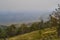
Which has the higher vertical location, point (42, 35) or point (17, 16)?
point (17, 16)

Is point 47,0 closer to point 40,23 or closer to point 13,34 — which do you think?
point 40,23

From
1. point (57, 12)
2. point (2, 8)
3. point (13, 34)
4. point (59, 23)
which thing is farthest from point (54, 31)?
point (2, 8)

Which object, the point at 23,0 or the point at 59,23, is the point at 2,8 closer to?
the point at 23,0

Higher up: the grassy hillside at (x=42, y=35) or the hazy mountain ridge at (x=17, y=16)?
the hazy mountain ridge at (x=17, y=16)

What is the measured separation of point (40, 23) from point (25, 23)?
175mm

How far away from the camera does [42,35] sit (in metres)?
1.24

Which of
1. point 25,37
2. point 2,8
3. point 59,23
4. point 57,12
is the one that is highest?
point 2,8

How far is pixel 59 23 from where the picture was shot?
124 centimetres

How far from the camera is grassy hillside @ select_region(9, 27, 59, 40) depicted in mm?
1211

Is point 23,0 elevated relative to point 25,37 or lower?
elevated

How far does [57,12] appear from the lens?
1260mm

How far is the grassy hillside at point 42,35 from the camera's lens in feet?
3.97

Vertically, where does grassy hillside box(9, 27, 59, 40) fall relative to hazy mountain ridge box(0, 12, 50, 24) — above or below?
below

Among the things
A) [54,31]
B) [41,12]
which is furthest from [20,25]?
[54,31]
